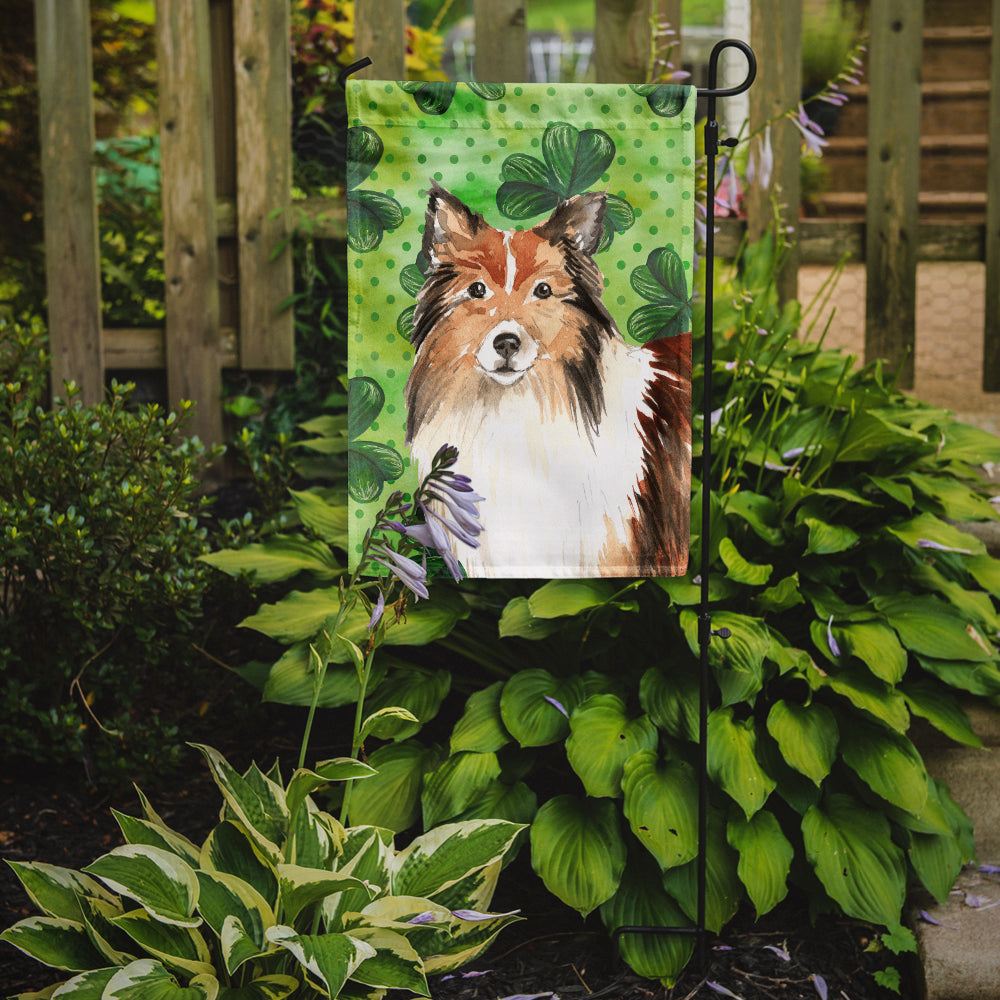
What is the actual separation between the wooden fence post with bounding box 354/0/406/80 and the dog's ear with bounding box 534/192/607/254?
1583 mm

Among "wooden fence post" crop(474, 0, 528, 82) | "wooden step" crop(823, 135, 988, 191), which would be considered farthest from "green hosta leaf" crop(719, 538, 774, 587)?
"wooden step" crop(823, 135, 988, 191)

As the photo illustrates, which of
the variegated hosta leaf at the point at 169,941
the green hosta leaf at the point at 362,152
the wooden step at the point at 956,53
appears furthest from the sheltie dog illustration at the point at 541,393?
the wooden step at the point at 956,53

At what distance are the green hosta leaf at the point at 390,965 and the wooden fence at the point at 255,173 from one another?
7.00 ft

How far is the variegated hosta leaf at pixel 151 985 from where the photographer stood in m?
1.34

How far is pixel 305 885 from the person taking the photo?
1.42m

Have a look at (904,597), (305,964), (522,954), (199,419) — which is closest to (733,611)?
(904,597)

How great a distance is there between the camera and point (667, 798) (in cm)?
181

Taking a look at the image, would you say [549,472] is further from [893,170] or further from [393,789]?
[893,170]

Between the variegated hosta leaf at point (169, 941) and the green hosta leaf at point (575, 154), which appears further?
the green hosta leaf at point (575, 154)

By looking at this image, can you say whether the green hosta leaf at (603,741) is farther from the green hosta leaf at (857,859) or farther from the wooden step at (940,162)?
the wooden step at (940,162)

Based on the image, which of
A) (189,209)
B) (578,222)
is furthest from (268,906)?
(189,209)

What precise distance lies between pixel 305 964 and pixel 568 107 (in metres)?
1.37

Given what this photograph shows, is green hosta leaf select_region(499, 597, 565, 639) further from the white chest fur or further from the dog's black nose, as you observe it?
the dog's black nose

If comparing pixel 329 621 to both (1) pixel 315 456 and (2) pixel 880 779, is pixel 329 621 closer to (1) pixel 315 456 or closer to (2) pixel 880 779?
(2) pixel 880 779
